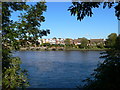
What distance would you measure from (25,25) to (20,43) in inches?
15.2

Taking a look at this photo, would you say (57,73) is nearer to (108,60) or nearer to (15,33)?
(108,60)

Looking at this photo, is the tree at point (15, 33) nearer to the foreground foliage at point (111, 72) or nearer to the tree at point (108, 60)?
the tree at point (108, 60)

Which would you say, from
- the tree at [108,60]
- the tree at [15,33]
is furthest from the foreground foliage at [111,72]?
the tree at [15,33]

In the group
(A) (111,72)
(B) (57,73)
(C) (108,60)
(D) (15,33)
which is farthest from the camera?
(B) (57,73)

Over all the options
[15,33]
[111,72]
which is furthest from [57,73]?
[15,33]

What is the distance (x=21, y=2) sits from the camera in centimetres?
415

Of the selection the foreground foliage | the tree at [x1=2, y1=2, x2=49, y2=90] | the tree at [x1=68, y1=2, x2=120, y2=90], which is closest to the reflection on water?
the tree at [x1=2, y1=2, x2=49, y2=90]

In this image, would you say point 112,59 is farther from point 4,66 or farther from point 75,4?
point 4,66

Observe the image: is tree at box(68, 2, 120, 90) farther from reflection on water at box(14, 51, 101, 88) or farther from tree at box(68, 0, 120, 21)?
reflection on water at box(14, 51, 101, 88)

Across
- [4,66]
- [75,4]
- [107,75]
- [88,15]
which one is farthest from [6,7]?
[107,75]

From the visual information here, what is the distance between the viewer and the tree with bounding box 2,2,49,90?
3.79 meters

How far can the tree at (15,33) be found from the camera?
12.4 feet

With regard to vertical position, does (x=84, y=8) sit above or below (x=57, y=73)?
above

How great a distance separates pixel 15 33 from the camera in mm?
3818
